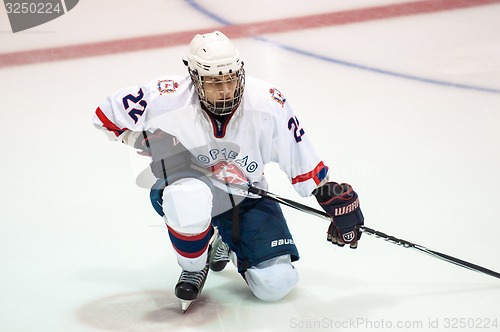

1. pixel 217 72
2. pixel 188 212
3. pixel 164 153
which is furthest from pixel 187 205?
pixel 217 72

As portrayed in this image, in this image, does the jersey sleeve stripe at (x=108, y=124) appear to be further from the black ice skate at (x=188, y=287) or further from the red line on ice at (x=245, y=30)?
the red line on ice at (x=245, y=30)

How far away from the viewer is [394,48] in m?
4.78

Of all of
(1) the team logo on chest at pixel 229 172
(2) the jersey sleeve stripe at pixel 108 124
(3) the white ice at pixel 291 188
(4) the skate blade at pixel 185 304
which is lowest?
(3) the white ice at pixel 291 188

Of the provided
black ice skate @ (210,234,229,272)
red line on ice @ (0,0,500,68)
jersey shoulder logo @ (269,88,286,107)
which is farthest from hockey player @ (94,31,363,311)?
red line on ice @ (0,0,500,68)

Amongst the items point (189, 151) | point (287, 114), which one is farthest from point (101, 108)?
point (287, 114)

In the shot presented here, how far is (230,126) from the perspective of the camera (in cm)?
252

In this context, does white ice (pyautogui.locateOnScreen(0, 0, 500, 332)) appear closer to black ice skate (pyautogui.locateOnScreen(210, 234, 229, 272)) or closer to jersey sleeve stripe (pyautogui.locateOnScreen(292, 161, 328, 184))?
black ice skate (pyautogui.locateOnScreen(210, 234, 229, 272))

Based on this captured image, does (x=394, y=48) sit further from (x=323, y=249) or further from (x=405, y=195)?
(x=323, y=249)

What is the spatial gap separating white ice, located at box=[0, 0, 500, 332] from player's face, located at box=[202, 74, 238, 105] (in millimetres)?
669

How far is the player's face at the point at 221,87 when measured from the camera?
239 centimetres

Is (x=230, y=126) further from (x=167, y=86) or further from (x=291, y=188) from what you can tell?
(x=291, y=188)

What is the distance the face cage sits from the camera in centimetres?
240

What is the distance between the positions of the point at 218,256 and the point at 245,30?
2557 millimetres

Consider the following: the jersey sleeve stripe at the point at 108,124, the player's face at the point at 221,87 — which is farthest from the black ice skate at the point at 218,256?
the player's face at the point at 221,87
